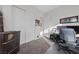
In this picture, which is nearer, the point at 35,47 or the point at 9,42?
the point at 9,42

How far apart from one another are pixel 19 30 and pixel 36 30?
→ 36 cm

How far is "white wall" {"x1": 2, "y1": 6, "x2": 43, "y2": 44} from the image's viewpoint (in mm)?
1966

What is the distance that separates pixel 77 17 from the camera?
77.7 inches

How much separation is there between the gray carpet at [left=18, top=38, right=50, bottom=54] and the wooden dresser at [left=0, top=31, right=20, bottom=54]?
0.13 meters

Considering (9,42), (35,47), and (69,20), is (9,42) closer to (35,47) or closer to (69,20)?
(35,47)

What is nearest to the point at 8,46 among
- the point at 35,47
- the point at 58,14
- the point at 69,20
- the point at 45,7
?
the point at 35,47

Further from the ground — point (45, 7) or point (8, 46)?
point (45, 7)

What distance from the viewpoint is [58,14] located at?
2086 mm

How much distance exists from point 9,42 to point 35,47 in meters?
0.54

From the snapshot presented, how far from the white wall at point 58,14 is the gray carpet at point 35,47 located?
36cm

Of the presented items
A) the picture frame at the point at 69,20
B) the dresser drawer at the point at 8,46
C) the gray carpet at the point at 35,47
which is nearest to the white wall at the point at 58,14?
the picture frame at the point at 69,20

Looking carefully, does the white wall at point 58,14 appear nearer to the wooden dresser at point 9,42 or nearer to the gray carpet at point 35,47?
the gray carpet at point 35,47

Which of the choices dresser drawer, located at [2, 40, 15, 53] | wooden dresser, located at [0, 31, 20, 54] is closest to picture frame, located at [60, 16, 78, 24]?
wooden dresser, located at [0, 31, 20, 54]
